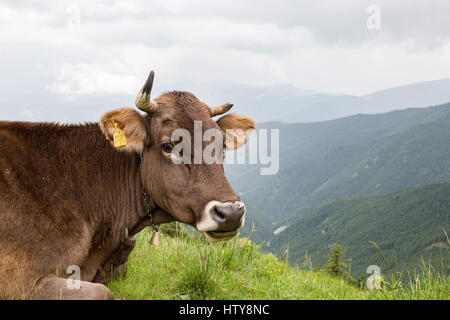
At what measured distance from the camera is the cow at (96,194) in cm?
554

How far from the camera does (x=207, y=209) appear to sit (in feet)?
18.3

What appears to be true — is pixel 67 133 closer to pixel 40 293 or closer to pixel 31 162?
pixel 31 162

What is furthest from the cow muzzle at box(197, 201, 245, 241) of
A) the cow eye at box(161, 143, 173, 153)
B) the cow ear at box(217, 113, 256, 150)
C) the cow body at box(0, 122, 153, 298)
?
the cow ear at box(217, 113, 256, 150)

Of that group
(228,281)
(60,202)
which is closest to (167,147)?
(60,202)

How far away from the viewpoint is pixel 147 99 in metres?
6.14

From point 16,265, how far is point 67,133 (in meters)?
2.26

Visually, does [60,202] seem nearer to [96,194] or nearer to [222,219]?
[96,194]

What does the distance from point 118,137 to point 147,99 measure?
2.38 feet

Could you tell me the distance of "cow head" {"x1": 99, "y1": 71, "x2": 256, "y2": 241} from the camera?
552 centimetres

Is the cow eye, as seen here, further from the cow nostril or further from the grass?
the grass

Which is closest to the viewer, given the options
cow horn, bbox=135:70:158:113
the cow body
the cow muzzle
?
the cow muzzle

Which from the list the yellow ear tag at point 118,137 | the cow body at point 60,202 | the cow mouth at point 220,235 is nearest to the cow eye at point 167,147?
the yellow ear tag at point 118,137

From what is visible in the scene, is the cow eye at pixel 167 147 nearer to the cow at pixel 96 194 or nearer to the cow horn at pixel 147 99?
the cow at pixel 96 194

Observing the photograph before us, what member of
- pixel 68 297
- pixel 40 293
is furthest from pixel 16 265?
pixel 68 297
